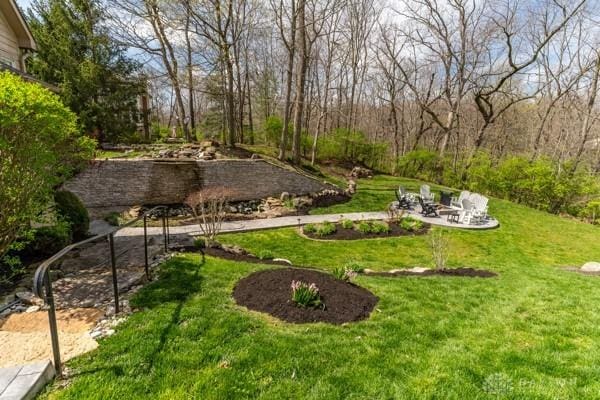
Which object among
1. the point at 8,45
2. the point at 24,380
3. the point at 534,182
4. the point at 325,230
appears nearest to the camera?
the point at 24,380

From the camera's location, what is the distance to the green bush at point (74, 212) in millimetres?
6582

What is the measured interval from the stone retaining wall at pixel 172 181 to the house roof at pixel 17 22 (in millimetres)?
3558

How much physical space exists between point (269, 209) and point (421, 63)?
1651cm

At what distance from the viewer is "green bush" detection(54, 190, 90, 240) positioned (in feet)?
21.6

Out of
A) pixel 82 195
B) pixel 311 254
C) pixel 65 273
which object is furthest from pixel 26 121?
pixel 82 195

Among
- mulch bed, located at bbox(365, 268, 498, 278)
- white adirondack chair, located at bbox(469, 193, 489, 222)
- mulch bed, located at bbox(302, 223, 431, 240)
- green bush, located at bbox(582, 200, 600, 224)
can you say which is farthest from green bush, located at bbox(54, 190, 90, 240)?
green bush, located at bbox(582, 200, 600, 224)

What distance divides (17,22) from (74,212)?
5.29 metres

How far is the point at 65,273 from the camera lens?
452cm

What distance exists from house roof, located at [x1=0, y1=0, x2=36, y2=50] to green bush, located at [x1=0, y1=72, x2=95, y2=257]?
5.56m

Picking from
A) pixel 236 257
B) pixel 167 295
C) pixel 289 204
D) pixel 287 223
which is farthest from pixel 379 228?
pixel 167 295

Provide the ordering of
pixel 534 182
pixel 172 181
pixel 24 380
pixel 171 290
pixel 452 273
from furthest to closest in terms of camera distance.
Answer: pixel 534 182 < pixel 172 181 < pixel 452 273 < pixel 171 290 < pixel 24 380

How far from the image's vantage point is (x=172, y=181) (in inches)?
437

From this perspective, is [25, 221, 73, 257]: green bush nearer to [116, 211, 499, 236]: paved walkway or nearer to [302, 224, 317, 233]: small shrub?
[116, 211, 499, 236]: paved walkway

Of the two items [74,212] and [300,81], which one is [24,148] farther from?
[300,81]
